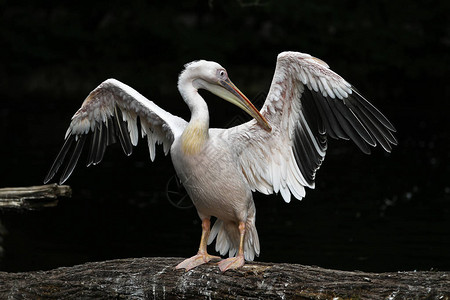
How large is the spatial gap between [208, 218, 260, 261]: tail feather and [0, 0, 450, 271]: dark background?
66.7 inches

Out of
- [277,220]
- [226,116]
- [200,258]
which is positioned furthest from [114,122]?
[226,116]

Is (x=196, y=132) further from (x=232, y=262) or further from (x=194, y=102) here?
(x=232, y=262)

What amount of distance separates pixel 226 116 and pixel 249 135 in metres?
12.6

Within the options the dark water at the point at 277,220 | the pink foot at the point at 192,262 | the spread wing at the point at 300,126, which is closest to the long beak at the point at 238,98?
the spread wing at the point at 300,126

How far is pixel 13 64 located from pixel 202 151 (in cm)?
1864

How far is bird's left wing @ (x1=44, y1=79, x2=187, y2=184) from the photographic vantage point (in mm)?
5957

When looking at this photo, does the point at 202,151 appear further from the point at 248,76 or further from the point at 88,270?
the point at 248,76

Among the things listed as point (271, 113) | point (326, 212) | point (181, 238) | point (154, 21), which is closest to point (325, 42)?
point (154, 21)

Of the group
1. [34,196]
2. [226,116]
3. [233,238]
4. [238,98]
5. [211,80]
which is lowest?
[233,238]

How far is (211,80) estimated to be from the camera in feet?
18.2

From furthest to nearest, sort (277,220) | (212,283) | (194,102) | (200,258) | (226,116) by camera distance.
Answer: (226,116) → (277,220) → (194,102) → (200,258) → (212,283)

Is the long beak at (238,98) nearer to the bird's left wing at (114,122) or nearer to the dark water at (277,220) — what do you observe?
the bird's left wing at (114,122)

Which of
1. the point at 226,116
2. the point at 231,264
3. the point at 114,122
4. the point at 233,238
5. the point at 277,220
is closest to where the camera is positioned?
the point at 231,264

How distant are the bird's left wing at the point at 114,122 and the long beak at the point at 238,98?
1.43ft
